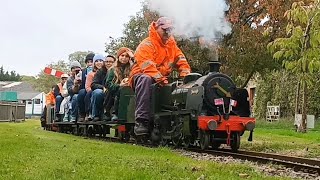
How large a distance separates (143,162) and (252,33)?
62.8ft

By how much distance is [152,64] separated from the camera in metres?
11.4

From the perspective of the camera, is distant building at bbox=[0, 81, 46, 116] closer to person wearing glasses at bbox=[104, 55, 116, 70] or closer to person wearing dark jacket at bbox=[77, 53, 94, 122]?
person wearing dark jacket at bbox=[77, 53, 94, 122]

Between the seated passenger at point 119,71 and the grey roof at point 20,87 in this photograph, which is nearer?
the seated passenger at point 119,71

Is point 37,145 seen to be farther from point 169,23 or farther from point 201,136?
point 169,23

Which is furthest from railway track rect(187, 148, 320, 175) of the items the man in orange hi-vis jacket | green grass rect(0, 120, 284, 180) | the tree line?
the tree line

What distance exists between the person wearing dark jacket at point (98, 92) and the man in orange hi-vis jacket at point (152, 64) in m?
2.65

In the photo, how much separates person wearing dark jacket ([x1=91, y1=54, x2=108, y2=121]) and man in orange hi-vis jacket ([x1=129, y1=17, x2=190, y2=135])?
104 inches

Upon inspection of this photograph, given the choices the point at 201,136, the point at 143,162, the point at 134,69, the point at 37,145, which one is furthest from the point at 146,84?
the point at 143,162

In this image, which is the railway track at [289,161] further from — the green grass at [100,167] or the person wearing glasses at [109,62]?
the person wearing glasses at [109,62]

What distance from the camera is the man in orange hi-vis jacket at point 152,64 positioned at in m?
11.3

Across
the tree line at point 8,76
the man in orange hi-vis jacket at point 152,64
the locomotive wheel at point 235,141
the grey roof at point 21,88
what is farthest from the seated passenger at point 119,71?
the tree line at point 8,76

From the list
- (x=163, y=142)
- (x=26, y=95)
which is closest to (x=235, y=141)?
(x=163, y=142)

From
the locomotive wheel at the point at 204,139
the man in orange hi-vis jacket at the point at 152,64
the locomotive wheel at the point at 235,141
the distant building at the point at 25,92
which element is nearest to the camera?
the locomotive wheel at the point at 204,139

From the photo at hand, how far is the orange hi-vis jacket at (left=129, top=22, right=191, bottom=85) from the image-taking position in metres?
11.4
